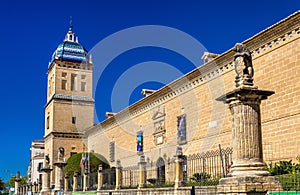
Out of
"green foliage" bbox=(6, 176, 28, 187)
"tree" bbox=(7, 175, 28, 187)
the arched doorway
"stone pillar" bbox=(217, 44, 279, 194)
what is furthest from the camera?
"green foliage" bbox=(6, 176, 28, 187)

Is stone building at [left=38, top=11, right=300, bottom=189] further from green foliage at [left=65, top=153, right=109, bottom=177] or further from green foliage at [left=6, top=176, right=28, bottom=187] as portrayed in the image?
green foliage at [left=6, top=176, right=28, bottom=187]

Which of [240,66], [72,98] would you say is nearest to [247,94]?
[240,66]

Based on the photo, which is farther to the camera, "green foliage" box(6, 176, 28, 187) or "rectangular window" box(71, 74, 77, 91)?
"green foliage" box(6, 176, 28, 187)

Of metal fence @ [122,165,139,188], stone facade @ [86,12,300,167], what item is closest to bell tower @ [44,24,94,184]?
stone facade @ [86,12,300,167]

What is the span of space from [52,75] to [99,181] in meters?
28.6

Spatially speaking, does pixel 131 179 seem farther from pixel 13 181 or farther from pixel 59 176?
pixel 13 181

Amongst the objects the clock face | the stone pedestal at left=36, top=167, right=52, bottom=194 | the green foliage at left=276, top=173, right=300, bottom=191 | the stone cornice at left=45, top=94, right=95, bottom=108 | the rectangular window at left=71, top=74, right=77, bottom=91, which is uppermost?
Answer: the rectangular window at left=71, top=74, right=77, bottom=91

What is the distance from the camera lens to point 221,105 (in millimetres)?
18859

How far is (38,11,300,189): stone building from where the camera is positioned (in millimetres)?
14727

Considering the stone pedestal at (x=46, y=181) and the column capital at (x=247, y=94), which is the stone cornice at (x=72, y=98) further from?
the column capital at (x=247, y=94)

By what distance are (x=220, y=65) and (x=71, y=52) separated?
28038 mm

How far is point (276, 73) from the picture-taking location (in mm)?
15430

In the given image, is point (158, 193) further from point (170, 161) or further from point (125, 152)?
point (125, 152)

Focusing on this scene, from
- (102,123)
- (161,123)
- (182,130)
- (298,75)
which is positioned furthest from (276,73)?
(102,123)
